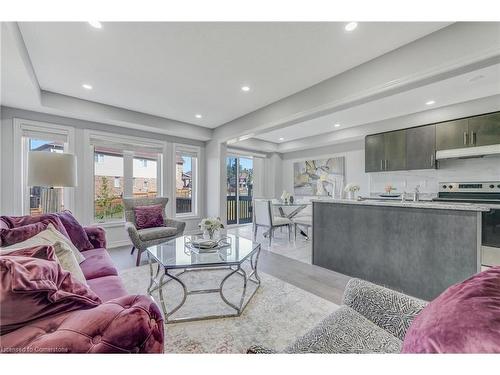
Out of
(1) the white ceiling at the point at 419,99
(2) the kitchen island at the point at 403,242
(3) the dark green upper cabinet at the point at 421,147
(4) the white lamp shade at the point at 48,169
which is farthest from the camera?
(3) the dark green upper cabinet at the point at 421,147

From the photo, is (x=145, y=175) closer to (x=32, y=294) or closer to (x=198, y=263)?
(x=198, y=263)

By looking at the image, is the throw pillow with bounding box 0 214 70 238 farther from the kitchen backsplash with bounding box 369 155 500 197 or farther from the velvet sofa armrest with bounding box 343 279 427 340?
the kitchen backsplash with bounding box 369 155 500 197

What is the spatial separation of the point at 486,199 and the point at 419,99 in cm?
181

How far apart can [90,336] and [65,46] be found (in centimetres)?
269

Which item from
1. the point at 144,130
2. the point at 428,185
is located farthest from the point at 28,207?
the point at 428,185

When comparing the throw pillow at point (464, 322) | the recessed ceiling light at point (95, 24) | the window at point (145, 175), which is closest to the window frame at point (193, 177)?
the window at point (145, 175)

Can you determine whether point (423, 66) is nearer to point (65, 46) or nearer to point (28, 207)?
point (65, 46)

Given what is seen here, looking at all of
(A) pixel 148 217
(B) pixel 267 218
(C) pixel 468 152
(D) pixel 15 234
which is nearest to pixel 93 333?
(D) pixel 15 234

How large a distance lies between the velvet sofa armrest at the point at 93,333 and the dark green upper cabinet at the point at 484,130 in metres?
4.64

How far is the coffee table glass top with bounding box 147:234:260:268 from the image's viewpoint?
192 cm

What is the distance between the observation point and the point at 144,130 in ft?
14.6

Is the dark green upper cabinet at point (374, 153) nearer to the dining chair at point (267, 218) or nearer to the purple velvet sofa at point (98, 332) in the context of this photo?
the dining chair at point (267, 218)

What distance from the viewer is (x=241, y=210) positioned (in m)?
6.94

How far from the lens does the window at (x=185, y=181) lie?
5.15m
